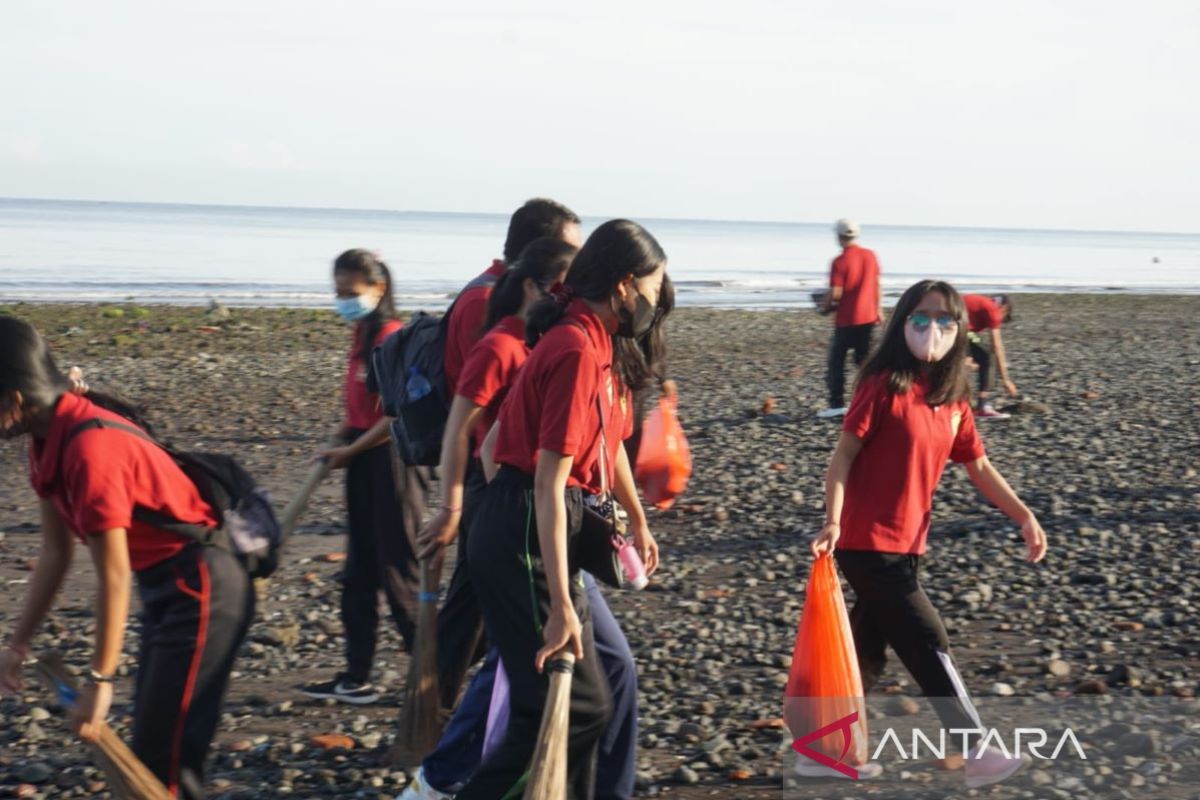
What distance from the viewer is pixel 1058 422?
1293 cm

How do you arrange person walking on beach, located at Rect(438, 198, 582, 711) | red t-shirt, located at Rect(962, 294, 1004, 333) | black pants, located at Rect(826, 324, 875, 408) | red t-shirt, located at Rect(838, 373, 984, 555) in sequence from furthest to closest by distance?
black pants, located at Rect(826, 324, 875, 408) < red t-shirt, located at Rect(962, 294, 1004, 333) < person walking on beach, located at Rect(438, 198, 582, 711) < red t-shirt, located at Rect(838, 373, 984, 555)

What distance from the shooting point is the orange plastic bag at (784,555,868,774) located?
4762 mm

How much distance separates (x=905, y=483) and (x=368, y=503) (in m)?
2.26

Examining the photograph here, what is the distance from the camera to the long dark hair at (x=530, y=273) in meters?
4.50

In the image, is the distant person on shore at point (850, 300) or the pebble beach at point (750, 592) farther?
the distant person on shore at point (850, 300)

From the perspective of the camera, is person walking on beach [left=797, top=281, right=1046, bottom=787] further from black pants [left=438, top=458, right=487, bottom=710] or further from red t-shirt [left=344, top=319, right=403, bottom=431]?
red t-shirt [left=344, top=319, right=403, bottom=431]

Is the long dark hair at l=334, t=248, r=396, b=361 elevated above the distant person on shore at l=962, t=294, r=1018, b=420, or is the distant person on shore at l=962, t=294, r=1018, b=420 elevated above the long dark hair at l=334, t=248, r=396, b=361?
the long dark hair at l=334, t=248, r=396, b=361

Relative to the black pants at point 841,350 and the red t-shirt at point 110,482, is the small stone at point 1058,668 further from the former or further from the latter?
the black pants at point 841,350

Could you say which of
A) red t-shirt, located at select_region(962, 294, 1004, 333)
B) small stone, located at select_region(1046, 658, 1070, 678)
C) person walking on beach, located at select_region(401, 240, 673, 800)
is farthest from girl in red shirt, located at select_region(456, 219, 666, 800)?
red t-shirt, located at select_region(962, 294, 1004, 333)

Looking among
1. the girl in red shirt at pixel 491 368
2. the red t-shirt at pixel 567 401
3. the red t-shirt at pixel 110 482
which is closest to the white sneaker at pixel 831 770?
the girl in red shirt at pixel 491 368

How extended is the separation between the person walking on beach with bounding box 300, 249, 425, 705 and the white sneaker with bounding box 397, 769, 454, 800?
1.53 metres

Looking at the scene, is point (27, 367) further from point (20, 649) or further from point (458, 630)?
point (458, 630)

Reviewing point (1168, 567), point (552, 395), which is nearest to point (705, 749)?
point (552, 395)

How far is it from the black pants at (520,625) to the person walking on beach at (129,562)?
72 centimetres
